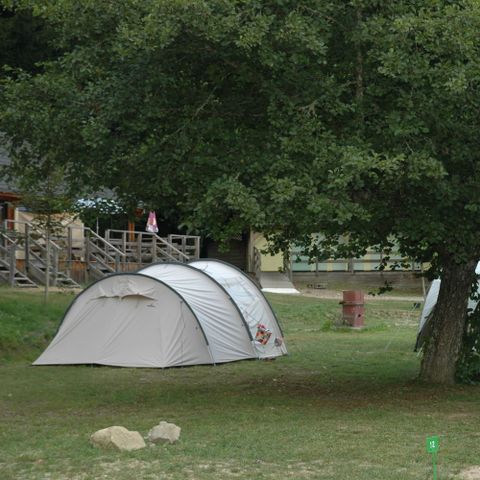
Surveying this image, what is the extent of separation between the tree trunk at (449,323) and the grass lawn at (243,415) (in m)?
0.28

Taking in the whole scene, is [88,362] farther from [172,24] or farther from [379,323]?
[379,323]

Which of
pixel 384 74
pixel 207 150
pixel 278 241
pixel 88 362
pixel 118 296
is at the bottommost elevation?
pixel 88 362

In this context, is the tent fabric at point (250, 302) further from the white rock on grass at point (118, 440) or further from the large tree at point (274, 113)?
the white rock on grass at point (118, 440)

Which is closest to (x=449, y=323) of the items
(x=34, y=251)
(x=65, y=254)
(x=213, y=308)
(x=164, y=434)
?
(x=164, y=434)

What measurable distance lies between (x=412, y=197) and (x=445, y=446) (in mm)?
2844

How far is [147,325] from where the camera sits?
15141 millimetres

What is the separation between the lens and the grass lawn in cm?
761

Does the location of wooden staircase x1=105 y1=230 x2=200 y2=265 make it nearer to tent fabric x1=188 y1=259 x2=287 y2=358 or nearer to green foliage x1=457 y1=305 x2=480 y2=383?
tent fabric x1=188 y1=259 x2=287 y2=358

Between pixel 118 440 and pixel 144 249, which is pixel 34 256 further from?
pixel 118 440

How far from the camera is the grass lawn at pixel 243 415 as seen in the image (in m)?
7.61

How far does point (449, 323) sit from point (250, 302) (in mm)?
5424

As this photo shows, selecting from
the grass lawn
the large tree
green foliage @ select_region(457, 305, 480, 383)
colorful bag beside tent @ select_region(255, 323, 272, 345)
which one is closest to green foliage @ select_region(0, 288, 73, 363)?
the grass lawn

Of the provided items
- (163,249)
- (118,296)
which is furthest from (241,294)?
(163,249)

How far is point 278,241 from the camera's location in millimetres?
11789
